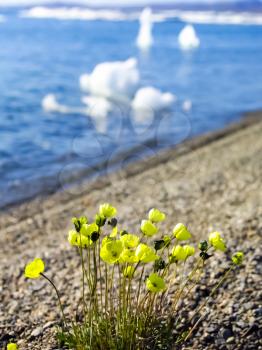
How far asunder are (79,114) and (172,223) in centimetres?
1181

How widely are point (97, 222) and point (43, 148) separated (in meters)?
11.2

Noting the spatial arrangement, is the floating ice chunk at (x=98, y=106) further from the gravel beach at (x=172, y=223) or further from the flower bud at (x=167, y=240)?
the flower bud at (x=167, y=240)

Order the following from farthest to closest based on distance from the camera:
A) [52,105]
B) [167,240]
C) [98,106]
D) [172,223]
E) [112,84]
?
[112,84] → [52,105] → [98,106] → [172,223] → [167,240]

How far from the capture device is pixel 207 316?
3.87m

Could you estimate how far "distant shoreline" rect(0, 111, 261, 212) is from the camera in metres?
10.1

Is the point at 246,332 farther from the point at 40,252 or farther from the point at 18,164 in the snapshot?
the point at 18,164

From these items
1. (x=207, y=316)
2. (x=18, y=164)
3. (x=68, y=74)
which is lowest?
(x=207, y=316)

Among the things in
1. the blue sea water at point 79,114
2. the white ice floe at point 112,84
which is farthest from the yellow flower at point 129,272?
the white ice floe at point 112,84

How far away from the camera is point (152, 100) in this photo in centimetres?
2130

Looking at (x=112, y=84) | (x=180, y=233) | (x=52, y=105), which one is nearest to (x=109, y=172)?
(x=180, y=233)

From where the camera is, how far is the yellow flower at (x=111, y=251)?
2.46 m

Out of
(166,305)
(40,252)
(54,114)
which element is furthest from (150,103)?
(166,305)

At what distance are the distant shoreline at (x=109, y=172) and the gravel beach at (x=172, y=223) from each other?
0.16ft

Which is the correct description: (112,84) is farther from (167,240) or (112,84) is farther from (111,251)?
(111,251)
